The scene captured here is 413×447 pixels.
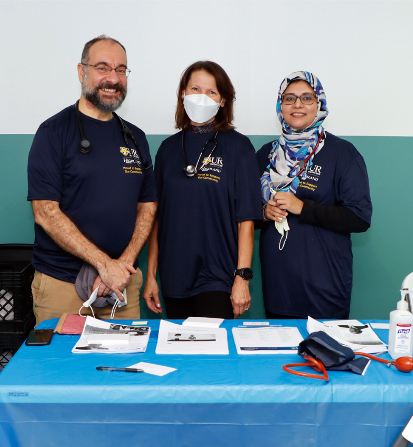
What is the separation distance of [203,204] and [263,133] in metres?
1.00

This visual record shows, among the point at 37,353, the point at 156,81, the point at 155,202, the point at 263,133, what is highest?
the point at 156,81

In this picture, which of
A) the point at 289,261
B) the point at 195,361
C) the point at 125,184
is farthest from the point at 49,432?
the point at 289,261

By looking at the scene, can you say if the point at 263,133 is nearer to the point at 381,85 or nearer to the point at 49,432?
the point at 381,85

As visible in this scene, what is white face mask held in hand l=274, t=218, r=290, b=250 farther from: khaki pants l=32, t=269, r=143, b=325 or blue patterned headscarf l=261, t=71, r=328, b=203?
khaki pants l=32, t=269, r=143, b=325

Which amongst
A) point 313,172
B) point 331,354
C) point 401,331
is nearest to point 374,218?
point 313,172

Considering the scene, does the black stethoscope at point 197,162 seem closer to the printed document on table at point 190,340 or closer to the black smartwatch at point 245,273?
the black smartwatch at point 245,273

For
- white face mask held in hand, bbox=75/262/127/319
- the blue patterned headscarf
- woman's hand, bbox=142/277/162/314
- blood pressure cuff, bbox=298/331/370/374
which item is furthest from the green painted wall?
blood pressure cuff, bbox=298/331/370/374

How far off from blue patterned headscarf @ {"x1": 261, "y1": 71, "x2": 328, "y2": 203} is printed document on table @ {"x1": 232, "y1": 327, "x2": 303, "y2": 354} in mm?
778

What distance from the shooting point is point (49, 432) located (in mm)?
1220

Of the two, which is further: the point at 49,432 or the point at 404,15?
the point at 404,15

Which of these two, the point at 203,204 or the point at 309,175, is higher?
the point at 309,175

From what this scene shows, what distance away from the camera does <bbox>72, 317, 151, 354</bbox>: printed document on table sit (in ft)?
4.67

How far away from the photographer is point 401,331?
1350 mm

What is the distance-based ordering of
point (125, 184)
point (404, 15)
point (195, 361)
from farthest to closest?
point (404, 15) < point (125, 184) < point (195, 361)
